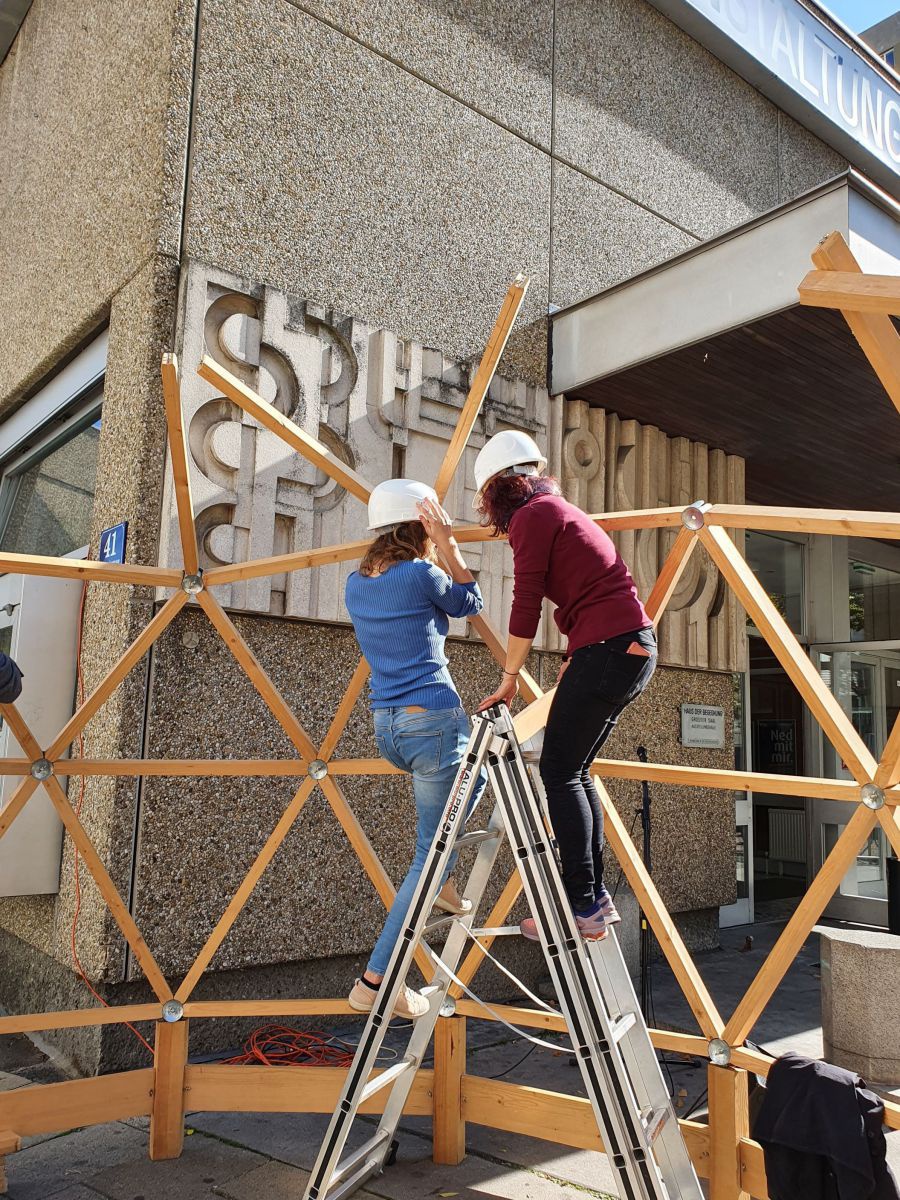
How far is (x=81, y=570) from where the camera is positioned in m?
3.55

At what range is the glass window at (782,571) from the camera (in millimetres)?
9094

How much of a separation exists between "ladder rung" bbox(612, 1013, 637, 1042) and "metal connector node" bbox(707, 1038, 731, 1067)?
0.47 metres

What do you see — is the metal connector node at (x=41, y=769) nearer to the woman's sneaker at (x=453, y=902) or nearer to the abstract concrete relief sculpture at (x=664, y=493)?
the woman's sneaker at (x=453, y=902)

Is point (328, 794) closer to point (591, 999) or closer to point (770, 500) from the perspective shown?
point (591, 999)

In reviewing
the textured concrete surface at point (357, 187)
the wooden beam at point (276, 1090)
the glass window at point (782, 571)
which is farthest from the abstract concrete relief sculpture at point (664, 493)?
the wooden beam at point (276, 1090)

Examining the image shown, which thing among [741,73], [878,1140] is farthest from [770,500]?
[878,1140]

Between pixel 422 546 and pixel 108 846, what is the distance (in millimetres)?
2315

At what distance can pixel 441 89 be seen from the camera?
20.0ft

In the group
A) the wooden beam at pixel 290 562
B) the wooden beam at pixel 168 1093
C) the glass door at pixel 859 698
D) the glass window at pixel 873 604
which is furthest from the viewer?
the glass window at pixel 873 604

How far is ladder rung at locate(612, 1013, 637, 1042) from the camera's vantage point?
106 inches

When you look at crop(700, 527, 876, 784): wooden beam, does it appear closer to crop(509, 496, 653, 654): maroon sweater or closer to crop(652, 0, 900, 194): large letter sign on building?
crop(509, 496, 653, 654): maroon sweater

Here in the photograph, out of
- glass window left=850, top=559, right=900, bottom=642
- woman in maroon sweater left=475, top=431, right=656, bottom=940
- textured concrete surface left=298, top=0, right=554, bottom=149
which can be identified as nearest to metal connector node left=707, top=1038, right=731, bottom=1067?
woman in maroon sweater left=475, top=431, right=656, bottom=940

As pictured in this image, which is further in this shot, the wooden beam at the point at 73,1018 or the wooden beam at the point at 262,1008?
the wooden beam at the point at 262,1008

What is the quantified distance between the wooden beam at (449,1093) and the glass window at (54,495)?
3.62m
